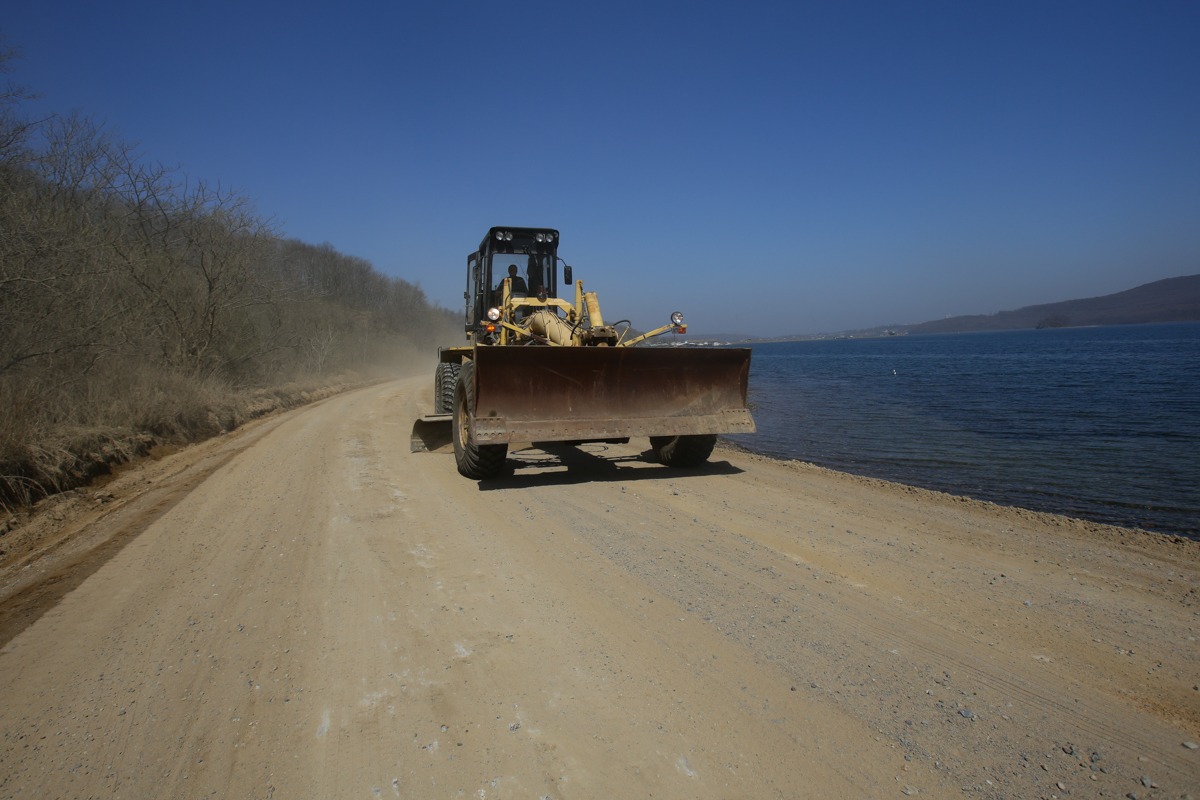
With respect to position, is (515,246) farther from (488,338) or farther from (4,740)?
(4,740)

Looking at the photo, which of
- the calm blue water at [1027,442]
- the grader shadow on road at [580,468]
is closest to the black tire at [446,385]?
the grader shadow on road at [580,468]

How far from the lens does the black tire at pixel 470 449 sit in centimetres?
743

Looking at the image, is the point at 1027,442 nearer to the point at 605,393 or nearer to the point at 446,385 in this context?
the point at 605,393

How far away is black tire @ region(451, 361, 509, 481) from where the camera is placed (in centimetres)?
743

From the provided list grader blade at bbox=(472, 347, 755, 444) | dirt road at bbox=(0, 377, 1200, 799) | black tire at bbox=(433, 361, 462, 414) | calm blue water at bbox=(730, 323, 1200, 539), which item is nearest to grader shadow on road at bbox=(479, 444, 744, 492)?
grader blade at bbox=(472, 347, 755, 444)

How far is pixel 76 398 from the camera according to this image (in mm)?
10000

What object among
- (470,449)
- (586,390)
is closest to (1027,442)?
(586,390)

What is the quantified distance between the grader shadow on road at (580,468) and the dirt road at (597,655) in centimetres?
154

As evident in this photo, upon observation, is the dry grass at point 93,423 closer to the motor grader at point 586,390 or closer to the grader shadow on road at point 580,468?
the motor grader at point 586,390

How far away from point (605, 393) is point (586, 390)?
0.24m

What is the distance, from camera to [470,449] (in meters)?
7.52

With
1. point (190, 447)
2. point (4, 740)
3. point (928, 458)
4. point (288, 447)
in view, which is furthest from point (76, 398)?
point (928, 458)

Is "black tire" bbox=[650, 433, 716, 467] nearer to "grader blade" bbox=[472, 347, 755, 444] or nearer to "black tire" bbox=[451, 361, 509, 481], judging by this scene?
"grader blade" bbox=[472, 347, 755, 444]

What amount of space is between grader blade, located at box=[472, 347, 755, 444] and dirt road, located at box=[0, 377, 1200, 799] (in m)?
1.29
